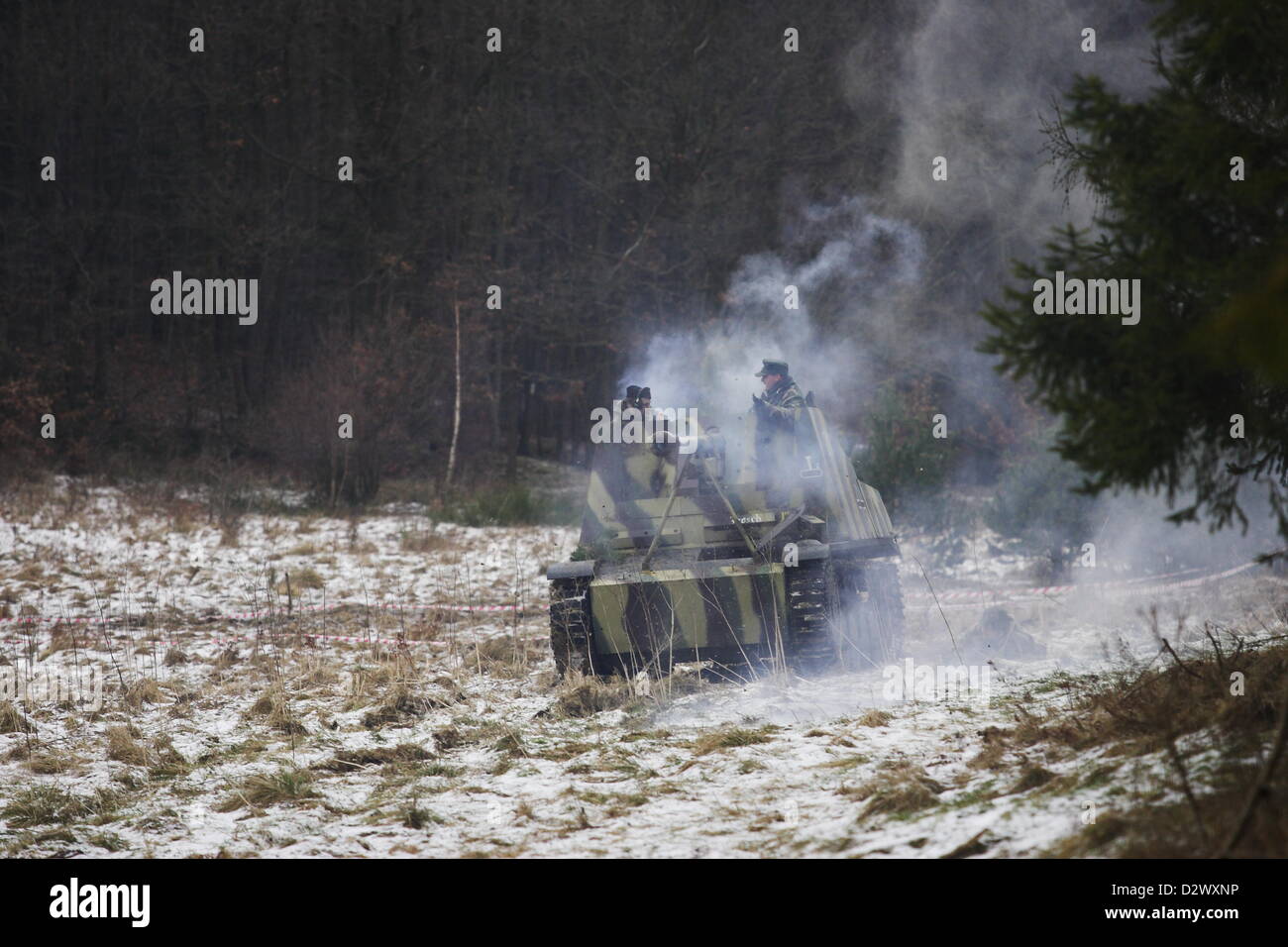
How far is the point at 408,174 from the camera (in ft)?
114

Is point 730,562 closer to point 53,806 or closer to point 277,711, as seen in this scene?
point 277,711

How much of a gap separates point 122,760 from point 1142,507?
505 inches

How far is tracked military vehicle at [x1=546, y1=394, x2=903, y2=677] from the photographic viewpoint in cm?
980

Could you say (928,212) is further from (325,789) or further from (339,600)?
(325,789)

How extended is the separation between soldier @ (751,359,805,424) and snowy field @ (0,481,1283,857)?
8.09ft

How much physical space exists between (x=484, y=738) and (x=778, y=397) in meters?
4.86

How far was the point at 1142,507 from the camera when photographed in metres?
16.1

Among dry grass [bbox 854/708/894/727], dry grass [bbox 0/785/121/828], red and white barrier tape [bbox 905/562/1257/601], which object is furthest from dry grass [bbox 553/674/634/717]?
red and white barrier tape [bbox 905/562/1257/601]

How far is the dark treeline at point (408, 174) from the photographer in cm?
3073

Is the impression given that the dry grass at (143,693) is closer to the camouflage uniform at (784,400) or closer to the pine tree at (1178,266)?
the camouflage uniform at (784,400)

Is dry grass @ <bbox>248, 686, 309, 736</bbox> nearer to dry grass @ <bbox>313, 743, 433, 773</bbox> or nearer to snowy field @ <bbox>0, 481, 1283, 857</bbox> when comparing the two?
snowy field @ <bbox>0, 481, 1283, 857</bbox>

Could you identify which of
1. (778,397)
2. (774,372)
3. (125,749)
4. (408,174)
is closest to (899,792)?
(125,749)
